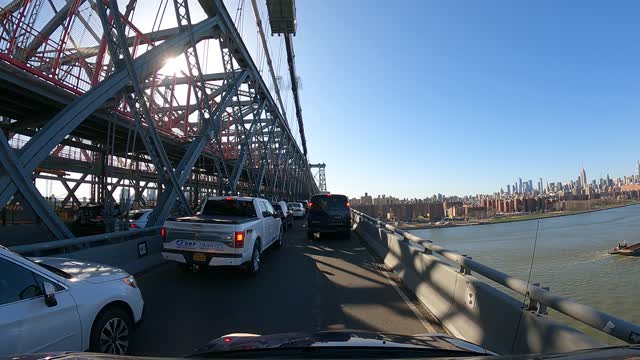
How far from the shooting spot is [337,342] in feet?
8.61

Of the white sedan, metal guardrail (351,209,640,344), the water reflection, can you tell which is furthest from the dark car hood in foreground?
the water reflection

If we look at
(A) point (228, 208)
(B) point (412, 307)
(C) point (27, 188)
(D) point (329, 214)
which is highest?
(C) point (27, 188)

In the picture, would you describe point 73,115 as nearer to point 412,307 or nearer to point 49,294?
point 49,294

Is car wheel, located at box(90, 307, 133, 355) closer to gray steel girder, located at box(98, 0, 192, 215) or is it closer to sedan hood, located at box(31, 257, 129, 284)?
sedan hood, located at box(31, 257, 129, 284)

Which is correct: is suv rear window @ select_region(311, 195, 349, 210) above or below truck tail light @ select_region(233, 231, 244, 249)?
above

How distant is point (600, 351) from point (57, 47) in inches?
683

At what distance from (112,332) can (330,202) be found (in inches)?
503

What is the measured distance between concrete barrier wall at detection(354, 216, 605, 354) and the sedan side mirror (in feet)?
13.1

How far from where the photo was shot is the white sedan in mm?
2957

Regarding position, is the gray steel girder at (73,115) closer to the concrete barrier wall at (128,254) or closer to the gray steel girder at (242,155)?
the concrete barrier wall at (128,254)

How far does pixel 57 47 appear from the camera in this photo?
13570 mm

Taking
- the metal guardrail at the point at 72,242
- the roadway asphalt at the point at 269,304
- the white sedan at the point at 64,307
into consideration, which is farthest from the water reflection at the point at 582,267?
the metal guardrail at the point at 72,242


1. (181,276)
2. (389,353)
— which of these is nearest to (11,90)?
(181,276)

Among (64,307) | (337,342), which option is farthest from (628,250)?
(64,307)
